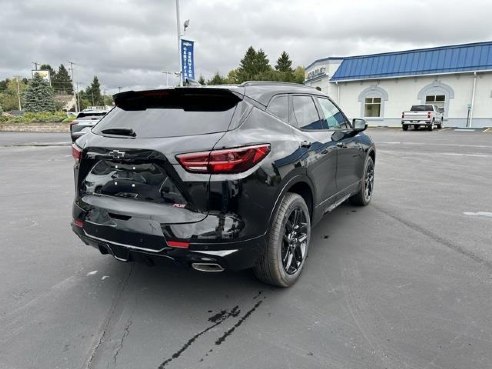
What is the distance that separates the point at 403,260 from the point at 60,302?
3211 mm

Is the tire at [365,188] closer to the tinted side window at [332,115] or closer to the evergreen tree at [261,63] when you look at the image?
the tinted side window at [332,115]

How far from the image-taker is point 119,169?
2953 mm

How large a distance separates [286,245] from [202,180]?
112cm

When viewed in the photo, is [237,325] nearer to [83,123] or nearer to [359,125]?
[359,125]

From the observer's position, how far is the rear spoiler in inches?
120

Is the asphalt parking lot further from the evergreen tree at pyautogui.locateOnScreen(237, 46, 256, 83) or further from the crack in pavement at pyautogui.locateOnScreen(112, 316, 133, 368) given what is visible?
the evergreen tree at pyautogui.locateOnScreen(237, 46, 256, 83)

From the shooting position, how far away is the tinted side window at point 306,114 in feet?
12.4

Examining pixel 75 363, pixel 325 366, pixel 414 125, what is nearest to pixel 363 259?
pixel 325 366

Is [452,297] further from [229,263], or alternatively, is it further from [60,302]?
[60,302]

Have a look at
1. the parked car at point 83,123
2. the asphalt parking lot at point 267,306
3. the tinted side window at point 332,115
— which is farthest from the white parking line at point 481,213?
the parked car at point 83,123

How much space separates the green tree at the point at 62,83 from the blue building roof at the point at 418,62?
113963mm

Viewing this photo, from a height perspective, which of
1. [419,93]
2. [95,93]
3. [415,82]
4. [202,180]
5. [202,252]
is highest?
[95,93]

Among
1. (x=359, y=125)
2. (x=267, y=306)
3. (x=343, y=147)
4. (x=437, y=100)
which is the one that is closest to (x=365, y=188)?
(x=359, y=125)

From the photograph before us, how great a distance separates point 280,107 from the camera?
3.54 metres
